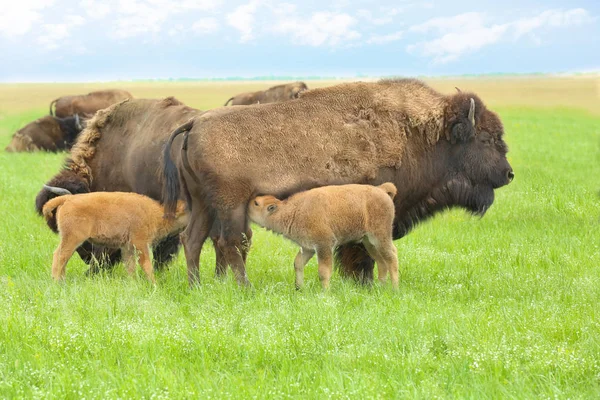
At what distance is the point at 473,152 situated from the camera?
25.6 ft

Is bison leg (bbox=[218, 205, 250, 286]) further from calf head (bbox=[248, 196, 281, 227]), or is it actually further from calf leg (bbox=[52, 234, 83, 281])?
calf leg (bbox=[52, 234, 83, 281])

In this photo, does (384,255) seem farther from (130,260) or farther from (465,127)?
(130,260)

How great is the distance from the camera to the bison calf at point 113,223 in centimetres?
732

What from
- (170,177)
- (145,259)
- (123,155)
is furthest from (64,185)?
(170,177)

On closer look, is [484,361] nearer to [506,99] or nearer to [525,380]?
[525,380]

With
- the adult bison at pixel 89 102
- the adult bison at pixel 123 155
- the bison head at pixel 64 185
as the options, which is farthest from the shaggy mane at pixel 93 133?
the adult bison at pixel 89 102

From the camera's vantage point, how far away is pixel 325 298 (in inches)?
249

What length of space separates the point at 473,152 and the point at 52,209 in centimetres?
416

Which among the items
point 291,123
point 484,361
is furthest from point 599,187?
point 484,361

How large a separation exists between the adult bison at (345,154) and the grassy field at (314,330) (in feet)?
2.22

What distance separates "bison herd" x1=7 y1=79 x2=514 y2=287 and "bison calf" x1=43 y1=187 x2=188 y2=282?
0.04ft

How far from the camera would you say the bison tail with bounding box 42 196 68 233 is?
7.53 meters

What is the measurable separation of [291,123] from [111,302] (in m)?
2.25

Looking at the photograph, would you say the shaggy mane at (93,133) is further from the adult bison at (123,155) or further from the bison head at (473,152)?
the bison head at (473,152)
